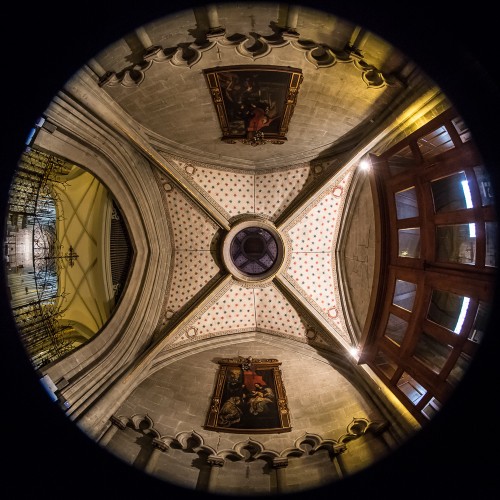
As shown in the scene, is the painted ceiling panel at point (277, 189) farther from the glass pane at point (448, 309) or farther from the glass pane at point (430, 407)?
the glass pane at point (430, 407)

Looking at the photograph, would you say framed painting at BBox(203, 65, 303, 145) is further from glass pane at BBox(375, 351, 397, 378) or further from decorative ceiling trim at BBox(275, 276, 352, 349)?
glass pane at BBox(375, 351, 397, 378)

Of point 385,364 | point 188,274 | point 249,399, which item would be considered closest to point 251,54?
point 188,274

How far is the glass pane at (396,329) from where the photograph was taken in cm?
675

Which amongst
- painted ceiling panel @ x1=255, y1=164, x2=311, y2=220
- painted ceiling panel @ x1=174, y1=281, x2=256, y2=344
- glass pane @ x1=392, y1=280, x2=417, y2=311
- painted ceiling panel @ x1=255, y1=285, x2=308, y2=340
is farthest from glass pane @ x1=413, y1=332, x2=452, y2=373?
painted ceiling panel @ x1=255, y1=164, x2=311, y2=220

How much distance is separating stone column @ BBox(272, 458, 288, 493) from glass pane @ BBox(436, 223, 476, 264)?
15.7ft

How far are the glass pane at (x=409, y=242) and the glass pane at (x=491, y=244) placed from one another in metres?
1.57

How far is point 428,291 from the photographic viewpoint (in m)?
5.95

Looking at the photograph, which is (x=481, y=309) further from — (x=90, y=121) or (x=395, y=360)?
(x=90, y=121)

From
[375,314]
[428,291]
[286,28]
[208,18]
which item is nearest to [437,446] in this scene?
[428,291]

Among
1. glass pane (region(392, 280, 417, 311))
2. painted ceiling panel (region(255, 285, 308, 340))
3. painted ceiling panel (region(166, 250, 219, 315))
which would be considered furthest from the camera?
painted ceiling panel (region(255, 285, 308, 340))

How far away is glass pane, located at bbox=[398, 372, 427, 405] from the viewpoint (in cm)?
614

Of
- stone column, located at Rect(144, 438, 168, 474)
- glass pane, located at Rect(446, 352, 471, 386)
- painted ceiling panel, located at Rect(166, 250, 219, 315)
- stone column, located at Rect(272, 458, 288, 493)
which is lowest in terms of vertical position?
stone column, located at Rect(272, 458, 288, 493)

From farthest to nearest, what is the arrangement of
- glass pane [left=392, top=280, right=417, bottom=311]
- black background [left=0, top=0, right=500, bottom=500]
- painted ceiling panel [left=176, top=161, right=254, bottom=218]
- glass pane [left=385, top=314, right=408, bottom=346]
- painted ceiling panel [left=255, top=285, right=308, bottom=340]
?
painted ceiling panel [left=255, top=285, right=308, bottom=340]
painted ceiling panel [left=176, top=161, right=254, bottom=218]
glass pane [left=385, top=314, right=408, bottom=346]
glass pane [left=392, top=280, right=417, bottom=311]
black background [left=0, top=0, right=500, bottom=500]

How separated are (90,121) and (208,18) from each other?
2399 millimetres
